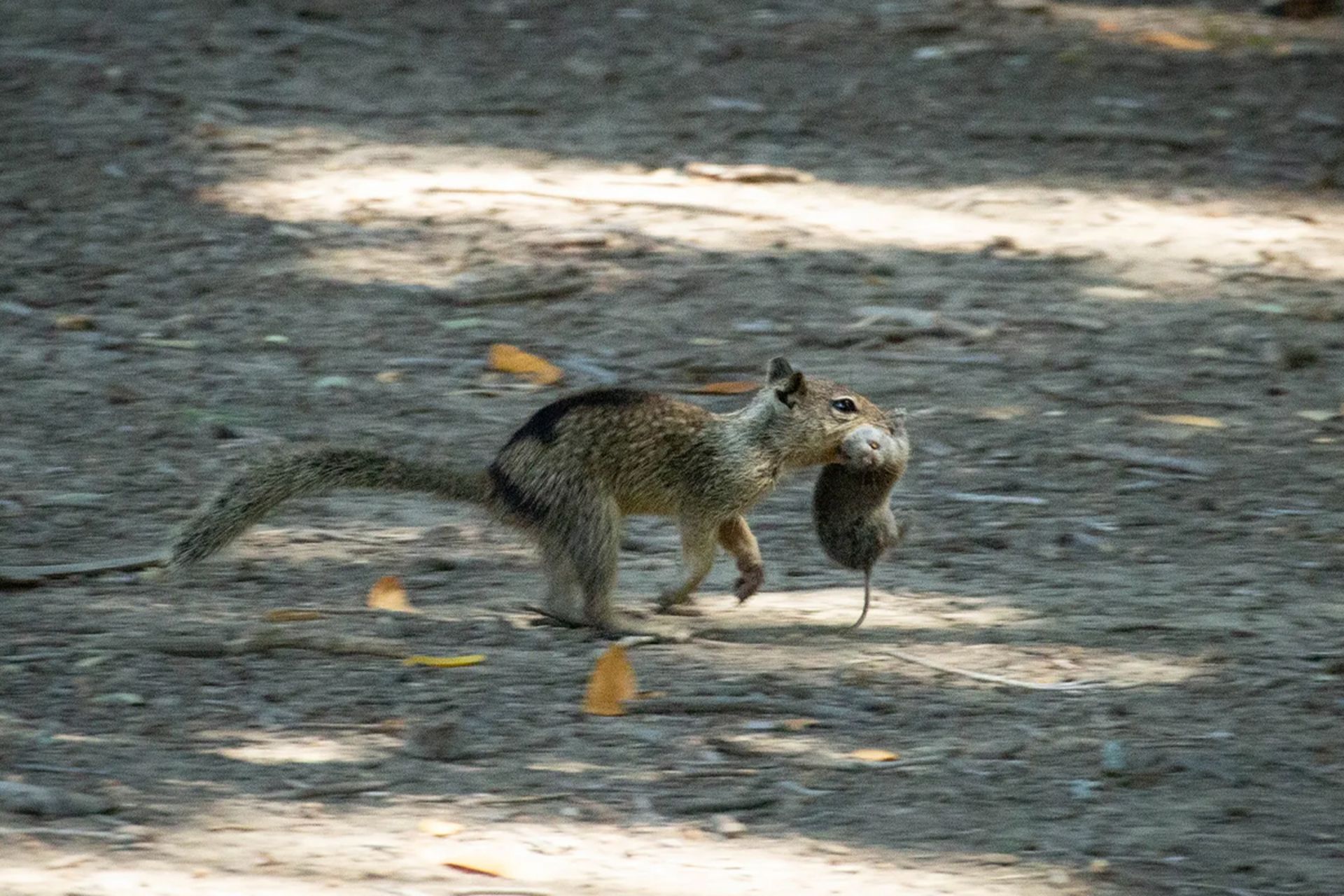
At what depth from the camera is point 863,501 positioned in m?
5.28

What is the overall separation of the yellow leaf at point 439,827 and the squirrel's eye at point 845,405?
1.88 metres

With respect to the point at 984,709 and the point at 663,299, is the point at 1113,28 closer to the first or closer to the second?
the point at 663,299

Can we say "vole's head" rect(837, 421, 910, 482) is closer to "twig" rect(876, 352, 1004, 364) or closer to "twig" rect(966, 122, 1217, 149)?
"twig" rect(876, 352, 1004, 364)

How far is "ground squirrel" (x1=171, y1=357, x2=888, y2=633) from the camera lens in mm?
5125

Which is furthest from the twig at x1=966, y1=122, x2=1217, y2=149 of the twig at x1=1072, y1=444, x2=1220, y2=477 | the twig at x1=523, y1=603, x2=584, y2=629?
the twig at x1=523, y1=603, x2=584, y2=629

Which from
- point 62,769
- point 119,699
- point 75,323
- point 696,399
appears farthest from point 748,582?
point 75,323

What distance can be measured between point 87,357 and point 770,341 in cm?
272

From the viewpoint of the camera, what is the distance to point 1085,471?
659 centimetres

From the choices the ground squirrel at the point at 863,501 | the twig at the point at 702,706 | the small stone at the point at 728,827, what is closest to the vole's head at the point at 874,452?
the ground squirrel at the point at 863,501

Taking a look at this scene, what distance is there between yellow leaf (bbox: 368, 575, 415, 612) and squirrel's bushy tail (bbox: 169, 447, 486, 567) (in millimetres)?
285

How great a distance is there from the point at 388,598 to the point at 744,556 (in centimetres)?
100

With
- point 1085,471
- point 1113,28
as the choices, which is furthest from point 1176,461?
point 1113,28

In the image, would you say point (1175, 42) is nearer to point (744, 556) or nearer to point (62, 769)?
point (744, 556)

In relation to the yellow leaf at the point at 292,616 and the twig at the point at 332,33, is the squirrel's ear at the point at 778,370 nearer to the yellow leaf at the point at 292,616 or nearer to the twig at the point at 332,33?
the yellow leaf at the point at 292,616
